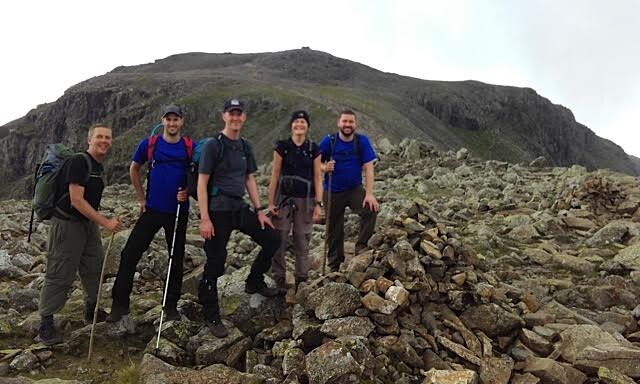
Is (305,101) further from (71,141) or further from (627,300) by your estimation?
(627,300)

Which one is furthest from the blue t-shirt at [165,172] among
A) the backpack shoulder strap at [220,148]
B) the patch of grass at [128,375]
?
the patch of grass at [128,375]

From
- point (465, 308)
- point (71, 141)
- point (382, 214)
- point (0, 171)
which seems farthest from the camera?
point (0, 171)

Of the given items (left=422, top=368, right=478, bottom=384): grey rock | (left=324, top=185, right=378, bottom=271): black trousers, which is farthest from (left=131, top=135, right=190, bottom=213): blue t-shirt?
(left=422, top=368, right=478, bottom=384): grey rock

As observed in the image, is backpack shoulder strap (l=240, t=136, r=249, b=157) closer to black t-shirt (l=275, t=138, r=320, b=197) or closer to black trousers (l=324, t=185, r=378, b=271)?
black t-shirt (l=275, t=138, r=320, b=197)

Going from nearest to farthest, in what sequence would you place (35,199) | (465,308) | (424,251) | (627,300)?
(35,199), (465,308), (424,251), (627,300)

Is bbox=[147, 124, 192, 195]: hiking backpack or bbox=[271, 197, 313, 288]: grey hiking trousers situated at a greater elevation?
bbox=[147, 124, 192, 195]: hiking backpack

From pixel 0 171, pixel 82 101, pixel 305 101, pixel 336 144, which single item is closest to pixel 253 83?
pixel 305 101

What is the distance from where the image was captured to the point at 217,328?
7520 mm

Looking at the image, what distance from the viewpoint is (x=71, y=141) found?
11312cm

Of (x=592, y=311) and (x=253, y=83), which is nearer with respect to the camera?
(x=592, y=311)

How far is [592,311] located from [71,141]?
121 m

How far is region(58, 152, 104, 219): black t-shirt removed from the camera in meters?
7.04

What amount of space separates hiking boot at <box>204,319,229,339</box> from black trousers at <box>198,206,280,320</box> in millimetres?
75

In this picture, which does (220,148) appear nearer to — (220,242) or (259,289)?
(220,242)
